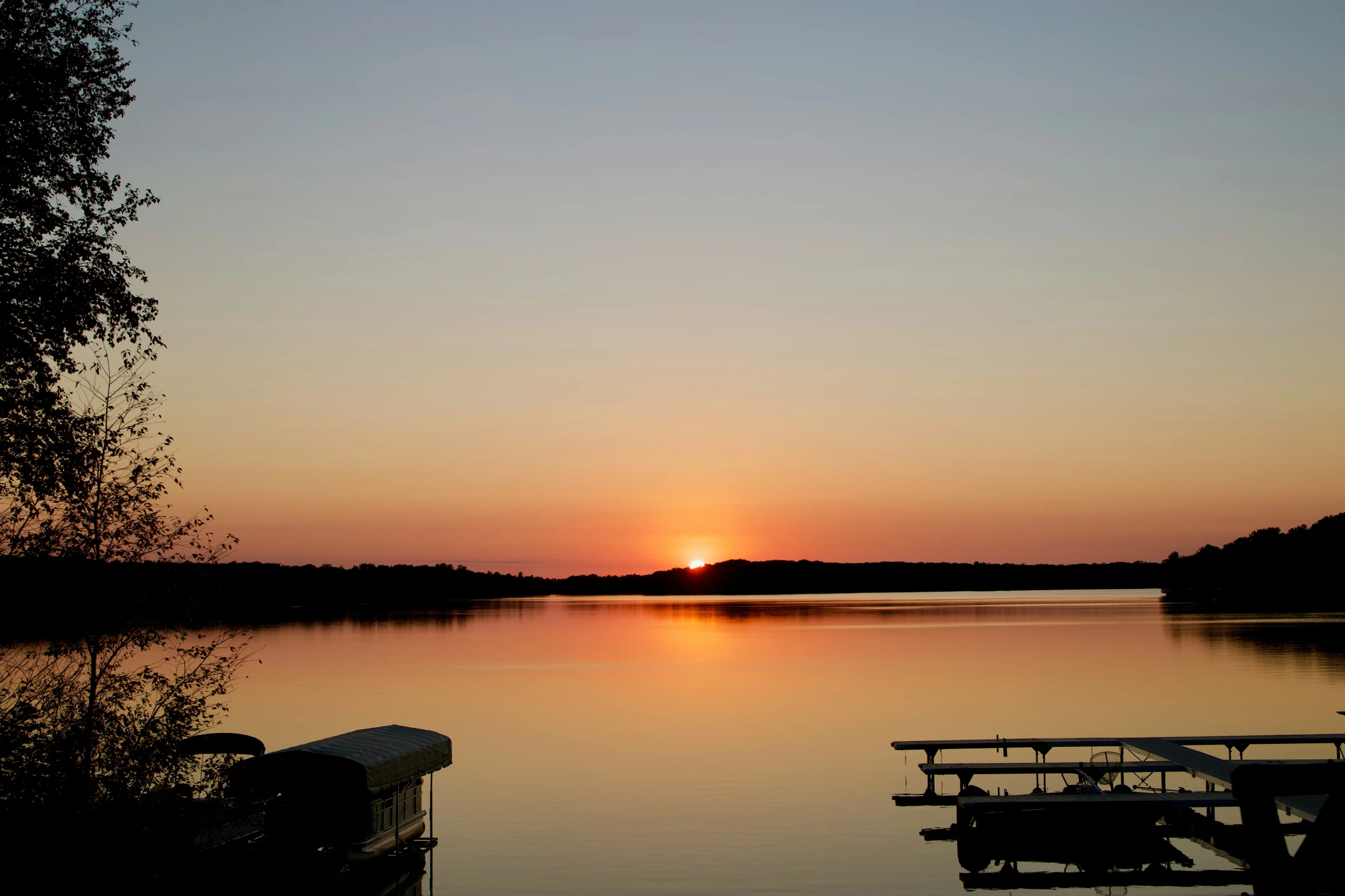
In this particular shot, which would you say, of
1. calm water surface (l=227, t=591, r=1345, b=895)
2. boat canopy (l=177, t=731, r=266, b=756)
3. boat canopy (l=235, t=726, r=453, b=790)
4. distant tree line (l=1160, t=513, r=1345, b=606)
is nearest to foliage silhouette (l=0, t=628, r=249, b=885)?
boat canopy (l=235, t=726, r=453, b=790)

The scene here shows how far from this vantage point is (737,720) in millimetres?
43812

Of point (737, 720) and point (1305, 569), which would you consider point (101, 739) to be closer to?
point (737, 720)

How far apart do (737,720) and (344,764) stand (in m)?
26.6

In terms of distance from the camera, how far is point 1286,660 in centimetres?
6350

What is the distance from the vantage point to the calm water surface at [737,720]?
22.8 meters

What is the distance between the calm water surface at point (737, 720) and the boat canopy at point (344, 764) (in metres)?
2.63

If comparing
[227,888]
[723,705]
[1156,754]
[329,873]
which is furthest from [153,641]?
[723,705]

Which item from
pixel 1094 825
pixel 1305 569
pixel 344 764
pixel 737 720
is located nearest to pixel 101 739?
pixel 344 764

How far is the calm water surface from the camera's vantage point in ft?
74.6

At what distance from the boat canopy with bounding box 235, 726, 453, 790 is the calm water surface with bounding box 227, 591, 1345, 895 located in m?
2.63

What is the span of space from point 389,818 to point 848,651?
62655 millimetres

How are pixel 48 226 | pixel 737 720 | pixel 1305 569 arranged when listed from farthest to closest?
pixel 1305 569 < pixel 737 720 < pixel 48 226

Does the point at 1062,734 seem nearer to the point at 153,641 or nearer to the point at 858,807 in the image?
the point at 858,807

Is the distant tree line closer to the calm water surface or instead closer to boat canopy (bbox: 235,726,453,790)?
the calm water surface
